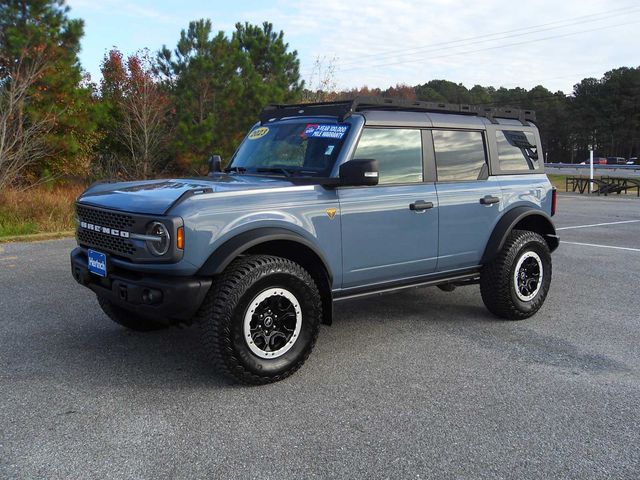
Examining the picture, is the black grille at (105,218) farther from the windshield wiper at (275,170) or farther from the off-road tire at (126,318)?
the windshield wiper at (275,170)

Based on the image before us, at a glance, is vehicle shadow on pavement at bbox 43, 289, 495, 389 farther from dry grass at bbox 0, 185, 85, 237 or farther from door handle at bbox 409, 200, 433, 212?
dry grass at bbox 0, 185, 85, 237

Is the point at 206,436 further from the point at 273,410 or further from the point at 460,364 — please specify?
the point at 460,364

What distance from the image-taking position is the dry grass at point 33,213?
10440 millimetres

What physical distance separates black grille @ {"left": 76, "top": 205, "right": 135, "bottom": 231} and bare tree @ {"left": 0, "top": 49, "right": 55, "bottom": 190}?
8.89m

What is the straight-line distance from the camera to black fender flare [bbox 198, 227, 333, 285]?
11.6 feet

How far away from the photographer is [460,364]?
415 cm

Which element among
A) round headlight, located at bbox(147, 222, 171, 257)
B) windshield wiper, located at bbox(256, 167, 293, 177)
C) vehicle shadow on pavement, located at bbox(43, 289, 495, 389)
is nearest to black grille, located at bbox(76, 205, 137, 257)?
round headlight, located at bbox(147, 222, 171, 257)

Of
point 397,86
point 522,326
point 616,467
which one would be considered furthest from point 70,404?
point 397,86

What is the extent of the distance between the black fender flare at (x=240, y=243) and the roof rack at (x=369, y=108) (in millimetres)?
1172

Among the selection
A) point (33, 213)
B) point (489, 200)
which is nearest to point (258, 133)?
point (489, 200)

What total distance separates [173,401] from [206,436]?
54cm

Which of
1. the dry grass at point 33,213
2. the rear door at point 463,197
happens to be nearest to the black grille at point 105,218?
the rear door at point 463,197

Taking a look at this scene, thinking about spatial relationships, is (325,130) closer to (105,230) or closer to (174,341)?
(105,230)

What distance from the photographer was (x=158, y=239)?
3469 mm
